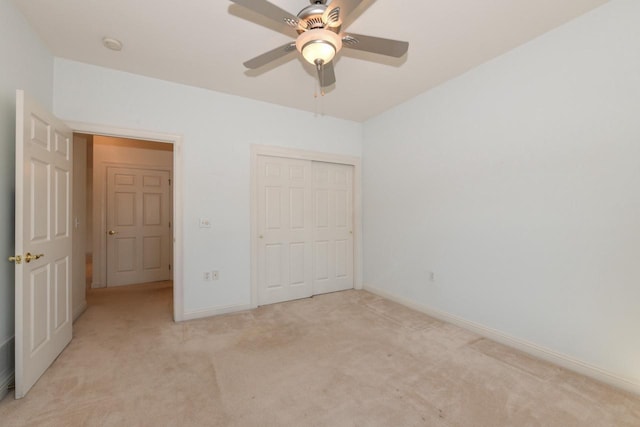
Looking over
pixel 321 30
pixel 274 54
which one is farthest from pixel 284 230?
pixel 321 30

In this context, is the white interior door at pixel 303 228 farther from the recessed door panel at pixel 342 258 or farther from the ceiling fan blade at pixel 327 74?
the ceiling fan blade at pixel 327 74

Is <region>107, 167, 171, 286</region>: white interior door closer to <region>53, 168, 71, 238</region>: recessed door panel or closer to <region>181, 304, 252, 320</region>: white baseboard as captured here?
<region>181, 304, 252, 320</region>: white baseboard

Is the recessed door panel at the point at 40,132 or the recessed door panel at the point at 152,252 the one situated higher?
the recessed door panel at the point at 40,132

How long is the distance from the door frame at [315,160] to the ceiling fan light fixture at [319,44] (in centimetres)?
198

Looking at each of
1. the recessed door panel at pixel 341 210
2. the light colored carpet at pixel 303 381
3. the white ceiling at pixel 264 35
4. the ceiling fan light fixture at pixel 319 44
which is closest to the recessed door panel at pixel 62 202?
the light colored carpet at pixel 303 381

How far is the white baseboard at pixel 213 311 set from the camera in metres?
3.09

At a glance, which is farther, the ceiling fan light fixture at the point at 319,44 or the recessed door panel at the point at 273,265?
the recessed door panel at the point at 273,265

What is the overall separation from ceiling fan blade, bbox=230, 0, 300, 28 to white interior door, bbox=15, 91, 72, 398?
5.28 ft

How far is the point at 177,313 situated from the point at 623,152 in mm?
4117

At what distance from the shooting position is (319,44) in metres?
1.59

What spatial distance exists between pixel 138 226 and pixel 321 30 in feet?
15.3

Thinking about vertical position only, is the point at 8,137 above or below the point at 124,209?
above

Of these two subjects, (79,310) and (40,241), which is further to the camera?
(79,310)

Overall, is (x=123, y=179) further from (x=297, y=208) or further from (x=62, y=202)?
(x=297, y=208)
